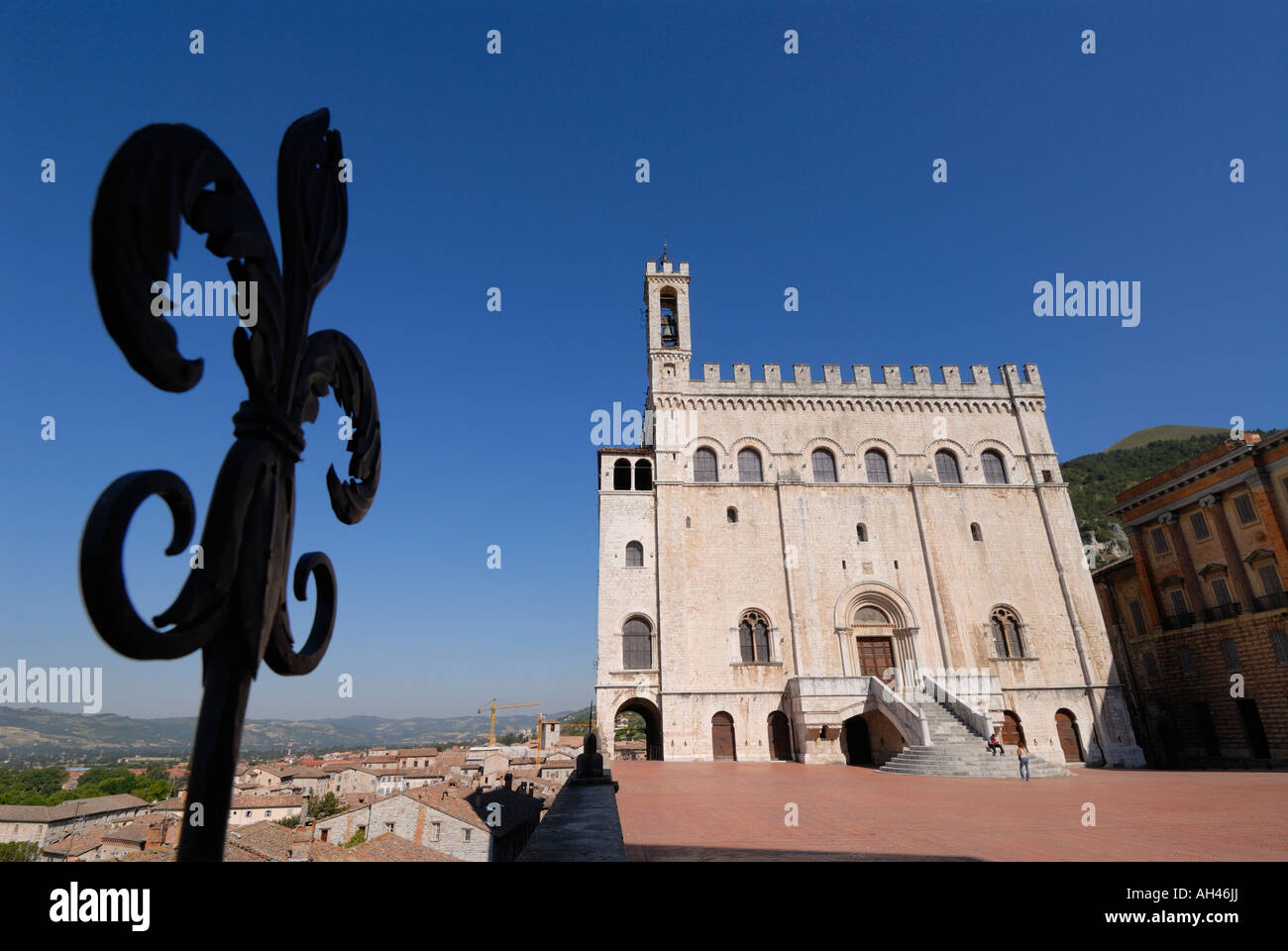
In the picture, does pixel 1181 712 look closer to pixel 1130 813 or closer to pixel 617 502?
pixel 1130 813

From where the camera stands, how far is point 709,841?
791 cm

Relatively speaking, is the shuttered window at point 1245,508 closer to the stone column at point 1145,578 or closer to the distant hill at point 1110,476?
the stone column at point 1145,578

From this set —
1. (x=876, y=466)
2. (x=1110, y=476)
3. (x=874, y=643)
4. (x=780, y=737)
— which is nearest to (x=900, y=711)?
(x=874, y=643)

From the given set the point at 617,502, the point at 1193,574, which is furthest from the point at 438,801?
the point at 1193,574

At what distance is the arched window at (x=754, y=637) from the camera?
23.6 meters

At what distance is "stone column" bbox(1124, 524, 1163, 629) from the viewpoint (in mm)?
26562

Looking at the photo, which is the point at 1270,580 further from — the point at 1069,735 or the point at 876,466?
the point at 876,466

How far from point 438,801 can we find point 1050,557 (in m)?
29.7

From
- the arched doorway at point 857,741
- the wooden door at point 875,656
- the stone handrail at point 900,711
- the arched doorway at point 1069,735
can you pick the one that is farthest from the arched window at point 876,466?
the arched doorway at point 1069,735

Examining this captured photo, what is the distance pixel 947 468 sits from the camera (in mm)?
27078

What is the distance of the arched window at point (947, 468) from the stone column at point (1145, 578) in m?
8.31

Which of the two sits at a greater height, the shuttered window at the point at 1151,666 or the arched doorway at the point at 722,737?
the shuttered window at the point at 1151,666

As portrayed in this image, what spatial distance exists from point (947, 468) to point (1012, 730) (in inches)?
423

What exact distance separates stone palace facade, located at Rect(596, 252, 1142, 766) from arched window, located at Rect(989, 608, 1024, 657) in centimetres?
7
